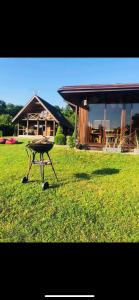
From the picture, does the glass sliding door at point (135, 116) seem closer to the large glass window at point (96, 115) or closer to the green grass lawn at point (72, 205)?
the large glass window at point (96, 115)

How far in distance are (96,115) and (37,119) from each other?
10.2 ft

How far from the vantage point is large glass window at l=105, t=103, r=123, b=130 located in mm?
8258

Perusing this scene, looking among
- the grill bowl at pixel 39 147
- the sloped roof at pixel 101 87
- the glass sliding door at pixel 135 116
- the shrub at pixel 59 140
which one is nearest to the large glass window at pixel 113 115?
the glass sliding door at pixel 135 116

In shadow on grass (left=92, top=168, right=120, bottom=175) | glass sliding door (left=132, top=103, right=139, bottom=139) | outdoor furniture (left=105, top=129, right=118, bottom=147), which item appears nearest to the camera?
shadow on grass (left=92, top=168, right=120, bottom=175)

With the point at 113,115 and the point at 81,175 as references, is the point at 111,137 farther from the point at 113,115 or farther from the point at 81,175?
the point at 81,175

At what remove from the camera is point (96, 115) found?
27.6 ft

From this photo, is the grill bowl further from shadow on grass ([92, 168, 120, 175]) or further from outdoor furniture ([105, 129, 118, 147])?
outdoor furniture ([105, 129, 118, 147])

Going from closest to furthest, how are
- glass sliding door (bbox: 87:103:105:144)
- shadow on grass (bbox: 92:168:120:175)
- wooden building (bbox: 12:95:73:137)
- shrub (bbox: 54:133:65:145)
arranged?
shadow on grass (bbox: 92:168:120:175) < glass sliding door (bbox: 87:103:105:144) < shrub (bbox: 54:133:65:145) < wooden building (bbox: 12:95:73:137)

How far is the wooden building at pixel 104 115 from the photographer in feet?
25.2

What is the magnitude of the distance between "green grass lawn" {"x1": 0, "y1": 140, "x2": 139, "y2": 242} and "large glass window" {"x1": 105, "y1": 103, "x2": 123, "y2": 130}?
125 inches

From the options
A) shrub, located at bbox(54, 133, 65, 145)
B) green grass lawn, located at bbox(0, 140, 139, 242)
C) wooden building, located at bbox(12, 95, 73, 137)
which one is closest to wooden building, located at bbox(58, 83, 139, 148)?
shrub, located at bbox(54, 133, 65, 145)

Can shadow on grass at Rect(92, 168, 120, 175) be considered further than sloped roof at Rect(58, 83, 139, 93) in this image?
No

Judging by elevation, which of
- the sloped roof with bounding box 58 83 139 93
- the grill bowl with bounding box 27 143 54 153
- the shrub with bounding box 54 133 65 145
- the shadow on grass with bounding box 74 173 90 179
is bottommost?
the shadow on grass with bounding box 74 173 90 179
